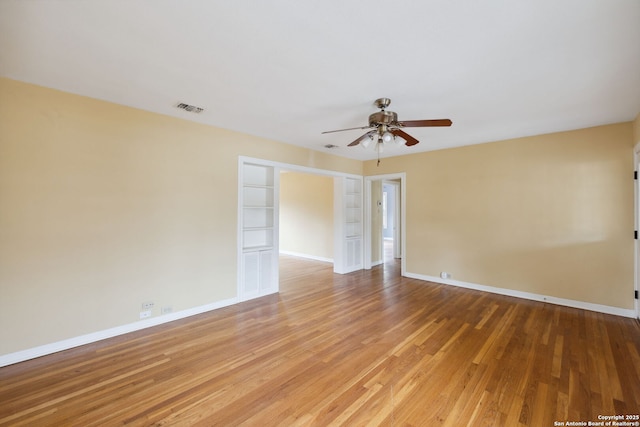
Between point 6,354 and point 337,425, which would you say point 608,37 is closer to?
point 337,425

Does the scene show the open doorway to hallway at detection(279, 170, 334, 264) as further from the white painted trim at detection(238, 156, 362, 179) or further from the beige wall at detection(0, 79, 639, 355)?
the beige wall at detection(0, 79, 639, 355)

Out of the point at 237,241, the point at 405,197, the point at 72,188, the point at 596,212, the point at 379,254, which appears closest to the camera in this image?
the point at 72,188

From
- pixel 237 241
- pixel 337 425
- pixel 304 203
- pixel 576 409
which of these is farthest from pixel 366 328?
pixel 304 203

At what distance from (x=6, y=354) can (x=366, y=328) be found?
3.54 metres

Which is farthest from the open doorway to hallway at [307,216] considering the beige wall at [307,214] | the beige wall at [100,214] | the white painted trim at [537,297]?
the beige wall at [100,214]

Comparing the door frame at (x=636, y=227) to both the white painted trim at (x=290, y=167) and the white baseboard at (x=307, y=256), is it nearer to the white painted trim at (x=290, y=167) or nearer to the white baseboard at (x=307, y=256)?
the white painted trim at (x=290, y=167)

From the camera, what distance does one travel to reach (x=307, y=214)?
7785 mm

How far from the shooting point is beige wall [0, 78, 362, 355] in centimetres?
248

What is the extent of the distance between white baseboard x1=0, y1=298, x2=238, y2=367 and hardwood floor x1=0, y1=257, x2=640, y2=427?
82mm

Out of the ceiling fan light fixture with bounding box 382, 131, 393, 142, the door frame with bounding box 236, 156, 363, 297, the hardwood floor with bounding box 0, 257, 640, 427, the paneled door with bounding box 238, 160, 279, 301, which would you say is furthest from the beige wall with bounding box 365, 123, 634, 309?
the paneled door with bounding box 238, 160, 279, 301

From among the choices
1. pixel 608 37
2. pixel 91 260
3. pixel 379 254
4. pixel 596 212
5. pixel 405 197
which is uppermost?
pixel 608 37

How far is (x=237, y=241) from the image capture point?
4086mm

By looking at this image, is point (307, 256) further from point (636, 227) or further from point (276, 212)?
point (636, 227)

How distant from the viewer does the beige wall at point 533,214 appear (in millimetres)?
3629
